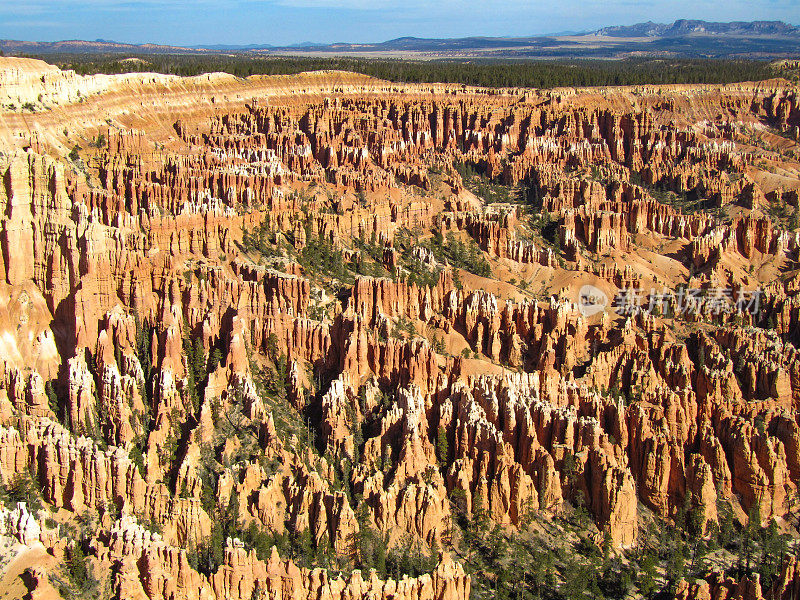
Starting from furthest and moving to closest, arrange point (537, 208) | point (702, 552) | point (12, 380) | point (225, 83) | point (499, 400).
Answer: point (225, 83), point (537, 208), point (499, 400), point (12, 380), point (702, 552)

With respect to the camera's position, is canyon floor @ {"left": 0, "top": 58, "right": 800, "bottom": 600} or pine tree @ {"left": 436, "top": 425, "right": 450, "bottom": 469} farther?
pine tree @ {"left": 436, "top": 425, "right": 450, "bottom": 469}

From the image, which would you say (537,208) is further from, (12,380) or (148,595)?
(148,595)

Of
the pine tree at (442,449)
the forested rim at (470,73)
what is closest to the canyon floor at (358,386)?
the pine tree at (442,449)

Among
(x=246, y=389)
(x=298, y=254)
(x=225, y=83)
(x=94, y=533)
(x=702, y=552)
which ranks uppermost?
(x=225, y=83)

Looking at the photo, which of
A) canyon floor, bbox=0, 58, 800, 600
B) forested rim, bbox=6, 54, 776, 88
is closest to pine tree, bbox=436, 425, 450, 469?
canyon floor, bbox=0, 58, 800, 600

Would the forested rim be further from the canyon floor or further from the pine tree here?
the pine tree

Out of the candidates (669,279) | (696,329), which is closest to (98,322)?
(696,329)

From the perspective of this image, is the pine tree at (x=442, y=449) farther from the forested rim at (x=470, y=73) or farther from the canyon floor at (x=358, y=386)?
the forested rim at (x=470, y=73)

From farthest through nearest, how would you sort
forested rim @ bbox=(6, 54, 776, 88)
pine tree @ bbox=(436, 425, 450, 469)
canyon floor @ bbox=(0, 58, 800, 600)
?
forested rim @ bbox=(6, 54, 776, 88), pine tree @ bbox=(436, 425, 450, 469), canyon floor @ bbox=(0, 58, 800, 600)
